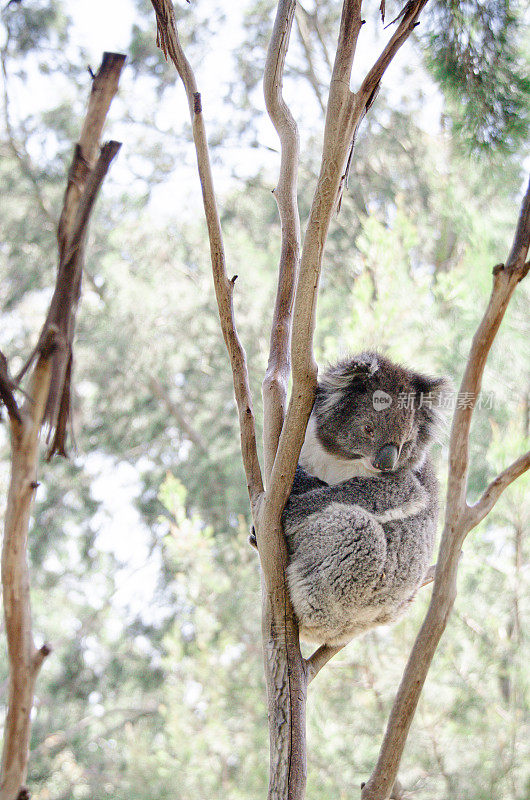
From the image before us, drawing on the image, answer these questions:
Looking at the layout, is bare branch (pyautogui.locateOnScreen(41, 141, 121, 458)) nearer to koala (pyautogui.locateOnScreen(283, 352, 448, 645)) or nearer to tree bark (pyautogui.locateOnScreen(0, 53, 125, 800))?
tree bark (pyautogui.locateOnScreen(0, 53, 125, 800))

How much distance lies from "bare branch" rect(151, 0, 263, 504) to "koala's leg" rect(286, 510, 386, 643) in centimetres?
31

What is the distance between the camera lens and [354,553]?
1965mm

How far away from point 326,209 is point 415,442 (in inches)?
39.2

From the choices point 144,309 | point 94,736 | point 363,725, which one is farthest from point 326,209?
point 94,736

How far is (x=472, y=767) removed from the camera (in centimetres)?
436

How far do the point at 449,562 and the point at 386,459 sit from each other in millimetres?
426

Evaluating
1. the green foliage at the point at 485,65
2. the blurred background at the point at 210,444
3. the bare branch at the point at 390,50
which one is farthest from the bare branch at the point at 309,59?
the bare branch at the point at 390,50

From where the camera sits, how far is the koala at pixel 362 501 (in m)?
→ 1.95

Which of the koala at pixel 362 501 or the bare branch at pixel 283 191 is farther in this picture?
the koala at pixel 362 501

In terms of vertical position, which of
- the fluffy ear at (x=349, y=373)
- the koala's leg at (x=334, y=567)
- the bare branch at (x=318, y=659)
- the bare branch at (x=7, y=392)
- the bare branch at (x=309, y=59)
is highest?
the bare branch at (x=309, y=59)

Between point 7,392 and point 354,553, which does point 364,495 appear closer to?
point 354,553

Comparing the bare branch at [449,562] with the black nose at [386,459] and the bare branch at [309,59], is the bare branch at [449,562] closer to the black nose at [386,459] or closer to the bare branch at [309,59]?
the black nose at [386,459]

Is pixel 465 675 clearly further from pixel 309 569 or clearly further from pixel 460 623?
pixel 309 569

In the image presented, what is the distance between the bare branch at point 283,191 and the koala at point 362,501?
15cm
